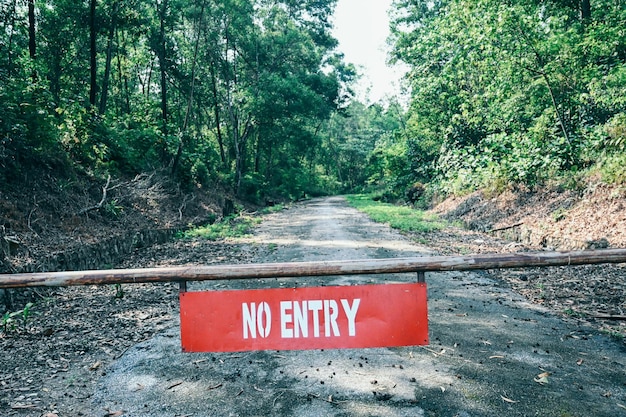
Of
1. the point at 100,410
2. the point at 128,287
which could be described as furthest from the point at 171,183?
the point at 100,410

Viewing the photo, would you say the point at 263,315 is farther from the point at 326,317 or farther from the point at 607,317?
the point at 607,317

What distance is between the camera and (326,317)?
3252 mm

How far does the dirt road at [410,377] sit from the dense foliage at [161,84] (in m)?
7.02

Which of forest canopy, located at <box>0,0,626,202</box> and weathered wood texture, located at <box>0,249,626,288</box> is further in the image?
forest canopy, located at <box>0,0,626,202</box>

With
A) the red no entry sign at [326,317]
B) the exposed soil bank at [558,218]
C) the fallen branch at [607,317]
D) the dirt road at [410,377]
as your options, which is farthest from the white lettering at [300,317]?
the exposed soil bank at [558,218]

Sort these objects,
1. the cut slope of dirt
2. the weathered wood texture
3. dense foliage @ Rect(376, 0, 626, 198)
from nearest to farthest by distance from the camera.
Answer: the weathered wood texture < the cut slope of dirt < dense foliage @ Rect(376, 0, 626, 198)

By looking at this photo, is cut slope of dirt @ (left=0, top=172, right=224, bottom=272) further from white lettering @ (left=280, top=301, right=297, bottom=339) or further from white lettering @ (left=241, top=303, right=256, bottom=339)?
white lettering @ (left=280, top=301, right=297, bottom=339)

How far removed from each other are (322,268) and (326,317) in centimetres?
39

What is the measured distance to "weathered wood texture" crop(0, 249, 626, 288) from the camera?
318 cm

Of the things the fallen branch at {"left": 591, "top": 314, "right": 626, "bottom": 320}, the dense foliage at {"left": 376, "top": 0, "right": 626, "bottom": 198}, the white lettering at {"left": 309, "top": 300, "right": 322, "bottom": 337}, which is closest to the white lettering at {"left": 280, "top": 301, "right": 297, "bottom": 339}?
the white lettering at {"left": 309, "top": 300, "right": 322, "bottom": 337}

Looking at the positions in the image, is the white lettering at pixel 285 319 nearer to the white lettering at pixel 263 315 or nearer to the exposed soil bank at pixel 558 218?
the white lettering at pixel 263 315

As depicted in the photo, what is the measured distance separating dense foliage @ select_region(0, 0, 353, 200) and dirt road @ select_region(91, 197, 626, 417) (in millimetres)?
7016

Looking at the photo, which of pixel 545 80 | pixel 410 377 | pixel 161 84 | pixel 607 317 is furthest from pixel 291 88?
pixel 410 377

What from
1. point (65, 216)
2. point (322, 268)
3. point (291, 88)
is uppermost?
point (291, 88)
